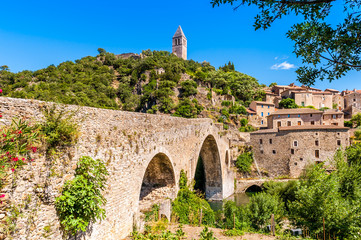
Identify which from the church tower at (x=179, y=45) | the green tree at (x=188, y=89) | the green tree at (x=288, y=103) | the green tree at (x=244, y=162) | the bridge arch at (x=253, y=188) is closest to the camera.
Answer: the bridge arch at (x=253, y=188)

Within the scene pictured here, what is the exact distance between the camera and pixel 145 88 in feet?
187

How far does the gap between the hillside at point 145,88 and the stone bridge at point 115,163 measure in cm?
2721

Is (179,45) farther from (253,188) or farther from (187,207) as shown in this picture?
(187,207)

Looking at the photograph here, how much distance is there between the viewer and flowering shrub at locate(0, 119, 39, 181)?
4.12m

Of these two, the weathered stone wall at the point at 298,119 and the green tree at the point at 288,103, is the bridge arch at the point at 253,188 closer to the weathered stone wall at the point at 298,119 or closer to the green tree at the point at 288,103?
the weathered stone wall at the point at 298,119

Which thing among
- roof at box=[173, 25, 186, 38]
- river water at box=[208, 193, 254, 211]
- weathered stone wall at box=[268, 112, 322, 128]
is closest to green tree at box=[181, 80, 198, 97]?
weathered stone wall at box=[268, 112, 322, 128]

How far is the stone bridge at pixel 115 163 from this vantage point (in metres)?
4.82

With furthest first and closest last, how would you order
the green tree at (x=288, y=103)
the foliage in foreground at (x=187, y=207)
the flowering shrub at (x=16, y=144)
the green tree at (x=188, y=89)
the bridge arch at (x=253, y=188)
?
1. the green tree at (x=288, y=103)
2. the green tree at (x=188, y=89)
3. the bridge arch at (x=253, y=188)
4. the foliage in foreground at (x=187, y=207)
5. the flowering shrub at (x=16, y=144)

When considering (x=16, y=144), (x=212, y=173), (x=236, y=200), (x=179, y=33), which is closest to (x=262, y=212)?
(x=212, y=173)

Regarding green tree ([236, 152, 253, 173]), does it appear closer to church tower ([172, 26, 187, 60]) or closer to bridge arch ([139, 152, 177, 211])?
bridge arch ([139, 152, 177, 211])

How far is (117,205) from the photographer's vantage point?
789 centimetres

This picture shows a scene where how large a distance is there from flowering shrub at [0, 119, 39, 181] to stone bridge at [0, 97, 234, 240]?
195mm

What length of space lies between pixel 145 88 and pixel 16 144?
176ft

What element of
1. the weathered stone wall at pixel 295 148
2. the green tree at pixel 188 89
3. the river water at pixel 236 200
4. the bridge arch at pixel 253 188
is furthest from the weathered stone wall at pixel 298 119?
the green tree at pixel 188 89
